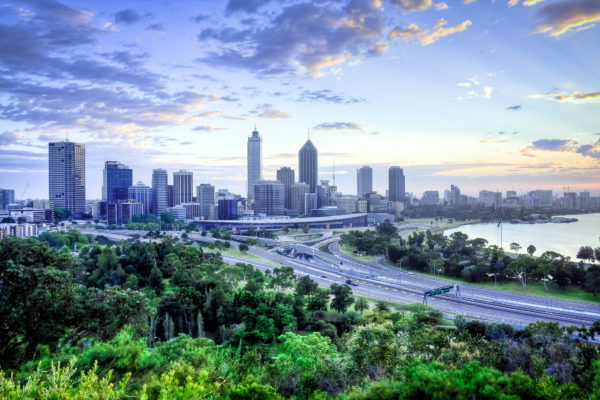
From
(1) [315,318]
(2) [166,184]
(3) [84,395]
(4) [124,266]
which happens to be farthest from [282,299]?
(2) [166,184]

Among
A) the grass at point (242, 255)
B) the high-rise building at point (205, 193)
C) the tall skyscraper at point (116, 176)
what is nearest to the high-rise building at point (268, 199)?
the high-rise building at point (205, 193)

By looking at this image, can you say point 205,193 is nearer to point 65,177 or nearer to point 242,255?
point 65,177

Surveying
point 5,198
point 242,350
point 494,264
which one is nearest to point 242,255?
point 494,264

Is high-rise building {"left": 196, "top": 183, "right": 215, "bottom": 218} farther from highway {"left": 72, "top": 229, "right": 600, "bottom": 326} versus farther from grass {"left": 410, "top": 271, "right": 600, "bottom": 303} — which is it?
grass {"left": 410, "top": 271, "right": 600, "bottom": 303}

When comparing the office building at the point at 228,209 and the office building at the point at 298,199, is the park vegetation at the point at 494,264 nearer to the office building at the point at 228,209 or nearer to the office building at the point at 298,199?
the office building at the point at 228,209

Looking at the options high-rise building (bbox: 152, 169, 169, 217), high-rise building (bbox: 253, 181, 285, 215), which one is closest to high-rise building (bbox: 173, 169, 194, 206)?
high-rise building (bbox: 152, 169, 169, 217)

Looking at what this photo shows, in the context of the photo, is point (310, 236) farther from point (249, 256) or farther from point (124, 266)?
point (124, 266)
